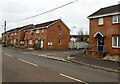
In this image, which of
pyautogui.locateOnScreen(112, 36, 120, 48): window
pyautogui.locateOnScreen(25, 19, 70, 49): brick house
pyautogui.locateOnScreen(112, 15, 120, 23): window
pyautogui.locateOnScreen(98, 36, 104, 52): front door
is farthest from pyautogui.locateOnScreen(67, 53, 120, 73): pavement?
pyautogui.locateOnScreen(25, 19, 70, 49): brick house

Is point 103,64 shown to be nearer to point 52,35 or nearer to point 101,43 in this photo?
point 101,43

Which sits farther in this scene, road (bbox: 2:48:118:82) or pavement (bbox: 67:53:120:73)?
pavement (bbox: 67:53:120:73)

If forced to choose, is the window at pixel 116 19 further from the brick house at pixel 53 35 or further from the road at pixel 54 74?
the brick house at pixel 53 35

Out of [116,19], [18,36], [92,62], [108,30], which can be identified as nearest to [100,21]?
[108,30]

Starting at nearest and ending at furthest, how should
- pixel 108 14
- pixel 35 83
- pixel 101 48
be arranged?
pixel 35 83, pixel 108 14, pixel 101 48

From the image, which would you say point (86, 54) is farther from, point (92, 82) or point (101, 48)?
point (92, 82)

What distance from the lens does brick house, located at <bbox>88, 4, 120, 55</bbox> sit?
20.2 meters

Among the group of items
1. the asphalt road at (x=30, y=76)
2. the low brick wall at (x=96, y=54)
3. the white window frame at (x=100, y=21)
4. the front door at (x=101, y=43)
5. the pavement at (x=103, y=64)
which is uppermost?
the white window frame at (x=100, y=21)

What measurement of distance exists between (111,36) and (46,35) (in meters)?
22.1

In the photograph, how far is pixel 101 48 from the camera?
891 inches

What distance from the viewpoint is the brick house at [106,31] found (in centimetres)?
2020

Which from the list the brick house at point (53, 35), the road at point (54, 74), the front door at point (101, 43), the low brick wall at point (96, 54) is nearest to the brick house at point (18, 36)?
the brick house at point (53, 35)

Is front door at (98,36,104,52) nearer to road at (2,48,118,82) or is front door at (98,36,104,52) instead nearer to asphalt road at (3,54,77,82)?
road at (2,48,118,82)

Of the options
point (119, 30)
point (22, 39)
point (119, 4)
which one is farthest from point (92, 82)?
point (22, 39)
